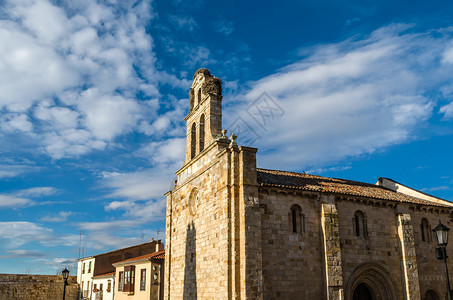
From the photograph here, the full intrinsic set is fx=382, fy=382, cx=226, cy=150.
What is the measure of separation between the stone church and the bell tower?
0.21 ft

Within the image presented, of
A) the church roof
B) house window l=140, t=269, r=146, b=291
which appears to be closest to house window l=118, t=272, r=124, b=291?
house window l=140, t=269, r=146, b=291

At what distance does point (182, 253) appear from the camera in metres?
24.2

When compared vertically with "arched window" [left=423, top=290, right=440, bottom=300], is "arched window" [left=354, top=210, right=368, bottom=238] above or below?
above

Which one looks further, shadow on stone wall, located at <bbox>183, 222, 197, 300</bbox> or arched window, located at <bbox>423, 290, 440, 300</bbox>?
arched window, located at <bbox>423, 290, 440, 300</bbox>

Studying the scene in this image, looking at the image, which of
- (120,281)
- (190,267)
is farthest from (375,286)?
(120,281)

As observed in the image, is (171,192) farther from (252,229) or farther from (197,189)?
(252,229)

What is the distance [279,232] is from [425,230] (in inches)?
446

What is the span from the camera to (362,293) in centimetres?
2127

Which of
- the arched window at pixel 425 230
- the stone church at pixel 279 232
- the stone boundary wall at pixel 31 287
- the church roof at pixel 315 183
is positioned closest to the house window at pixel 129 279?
the stone church at pixel 279 232

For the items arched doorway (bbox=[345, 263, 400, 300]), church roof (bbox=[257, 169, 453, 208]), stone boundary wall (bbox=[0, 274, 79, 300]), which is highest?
church roof (bbox=[257, 169, 453, 208])

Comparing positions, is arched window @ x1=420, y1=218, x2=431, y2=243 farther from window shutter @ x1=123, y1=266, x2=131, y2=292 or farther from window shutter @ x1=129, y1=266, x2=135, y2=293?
window shutter @ x1=123, y1=266, x2=131, y2=292

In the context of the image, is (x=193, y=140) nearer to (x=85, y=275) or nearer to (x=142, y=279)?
(x=142, y=279)

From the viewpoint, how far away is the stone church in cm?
1820

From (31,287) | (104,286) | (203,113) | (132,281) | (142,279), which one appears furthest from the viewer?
(31,287)
